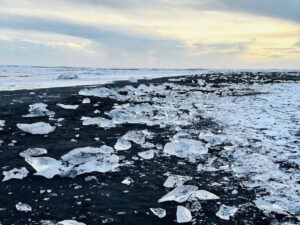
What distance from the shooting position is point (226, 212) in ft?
12.7

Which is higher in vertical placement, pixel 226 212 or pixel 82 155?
pixel 82 155

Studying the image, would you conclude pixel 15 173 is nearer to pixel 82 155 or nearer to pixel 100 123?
pixel 82 155

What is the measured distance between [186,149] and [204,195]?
199cm

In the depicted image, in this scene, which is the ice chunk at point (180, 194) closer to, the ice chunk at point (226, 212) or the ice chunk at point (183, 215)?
the ice chunk at point (183, 215)

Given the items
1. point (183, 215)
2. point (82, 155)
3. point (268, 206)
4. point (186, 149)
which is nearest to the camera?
point (183, 215)

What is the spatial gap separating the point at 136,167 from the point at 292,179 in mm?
2434

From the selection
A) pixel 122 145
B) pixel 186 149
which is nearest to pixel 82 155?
pixel 122 145

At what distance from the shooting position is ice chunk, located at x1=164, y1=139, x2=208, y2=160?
6089 mm

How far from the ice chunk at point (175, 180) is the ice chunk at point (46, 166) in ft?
5.46

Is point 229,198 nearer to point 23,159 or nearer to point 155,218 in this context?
point 155,218

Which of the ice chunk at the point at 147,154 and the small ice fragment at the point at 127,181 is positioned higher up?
the ice chunk at the point at 147,154

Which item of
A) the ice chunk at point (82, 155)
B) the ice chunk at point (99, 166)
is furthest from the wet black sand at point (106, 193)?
the ice chunk at point (82, 155)

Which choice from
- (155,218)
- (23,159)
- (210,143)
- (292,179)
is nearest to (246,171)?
(292,179)

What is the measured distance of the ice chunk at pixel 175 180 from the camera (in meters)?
4.69
